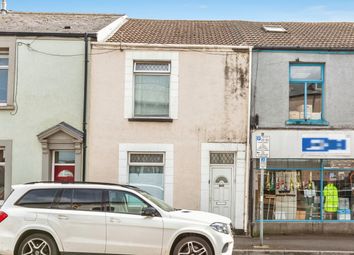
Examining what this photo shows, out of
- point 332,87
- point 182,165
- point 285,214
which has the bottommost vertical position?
point 285,214

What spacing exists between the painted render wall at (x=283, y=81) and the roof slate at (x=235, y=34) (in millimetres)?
354

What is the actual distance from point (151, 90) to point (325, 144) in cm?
571

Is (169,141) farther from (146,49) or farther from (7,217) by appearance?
(7,217)

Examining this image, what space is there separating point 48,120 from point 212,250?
8.08 m

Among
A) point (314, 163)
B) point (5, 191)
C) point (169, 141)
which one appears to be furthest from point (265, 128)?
point (5, 191)

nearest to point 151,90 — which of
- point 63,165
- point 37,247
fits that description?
point 63,165

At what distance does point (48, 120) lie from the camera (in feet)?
54.3

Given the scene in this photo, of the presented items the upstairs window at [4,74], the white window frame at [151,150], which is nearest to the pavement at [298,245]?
the white window frame at [151,150]

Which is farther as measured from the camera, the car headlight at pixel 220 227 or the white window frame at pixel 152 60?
the white window frame at pixel 152 60

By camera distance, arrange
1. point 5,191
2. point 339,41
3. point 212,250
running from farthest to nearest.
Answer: point 339,41 < point 5,191 < point 212,250

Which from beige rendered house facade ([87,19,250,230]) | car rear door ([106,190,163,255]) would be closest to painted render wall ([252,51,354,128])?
beige rendered house facade ([87,19,250,230])

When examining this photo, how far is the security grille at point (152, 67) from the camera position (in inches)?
664

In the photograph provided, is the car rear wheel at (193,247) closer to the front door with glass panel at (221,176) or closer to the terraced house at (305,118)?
the front door with glass panel at (221,176)

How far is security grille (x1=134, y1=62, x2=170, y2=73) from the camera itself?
1688 cm
